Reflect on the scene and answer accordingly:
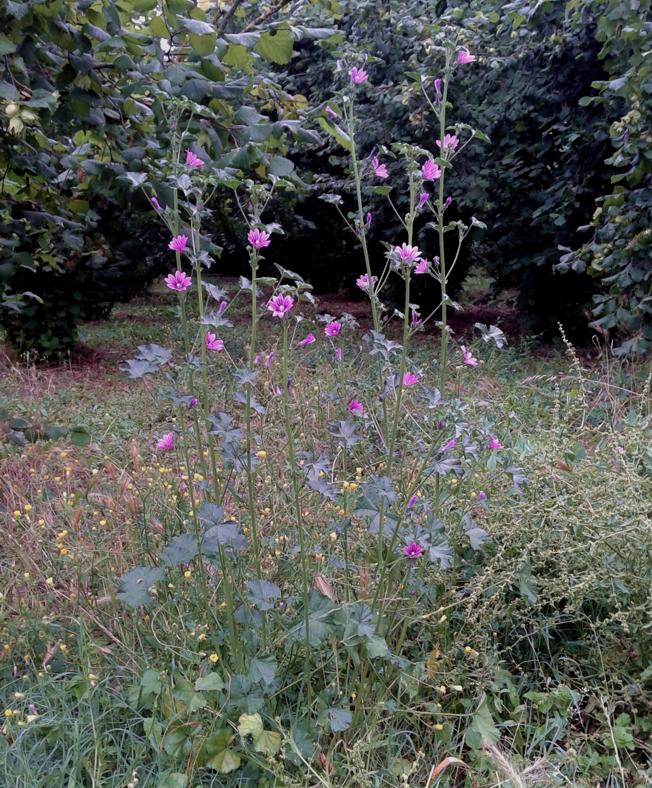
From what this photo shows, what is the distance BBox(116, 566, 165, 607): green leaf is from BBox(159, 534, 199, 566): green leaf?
39mm

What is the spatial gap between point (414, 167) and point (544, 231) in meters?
5.42

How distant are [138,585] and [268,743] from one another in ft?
1.40

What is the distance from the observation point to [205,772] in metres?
1.61

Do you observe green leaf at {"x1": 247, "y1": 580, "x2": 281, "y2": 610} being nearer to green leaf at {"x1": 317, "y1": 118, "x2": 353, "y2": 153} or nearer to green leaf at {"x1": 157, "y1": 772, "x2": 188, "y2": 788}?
green leaf at {"x1": 157, "y1": 772, "x2": 188, "y2": 788}

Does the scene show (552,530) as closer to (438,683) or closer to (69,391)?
(438,683)

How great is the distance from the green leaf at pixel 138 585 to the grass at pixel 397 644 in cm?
14

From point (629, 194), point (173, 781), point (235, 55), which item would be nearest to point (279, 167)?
point (235, 55)

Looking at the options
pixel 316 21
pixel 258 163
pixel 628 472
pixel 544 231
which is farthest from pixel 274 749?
pixel 316 21

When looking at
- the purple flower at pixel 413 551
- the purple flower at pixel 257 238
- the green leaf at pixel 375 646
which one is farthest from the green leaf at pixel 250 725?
the purple flower at pixel 257 238

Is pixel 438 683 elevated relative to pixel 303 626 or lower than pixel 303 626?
lower

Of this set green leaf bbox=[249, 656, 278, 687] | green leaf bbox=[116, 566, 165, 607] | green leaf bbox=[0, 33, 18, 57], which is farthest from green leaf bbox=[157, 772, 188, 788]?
green leaf bbox=[0, 33, 18, 57]

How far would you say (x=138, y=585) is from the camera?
5.01 ft

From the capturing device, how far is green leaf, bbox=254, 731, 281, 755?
147 centimetres

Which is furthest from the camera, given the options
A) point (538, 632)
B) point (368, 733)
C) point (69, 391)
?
point (69, 391)
